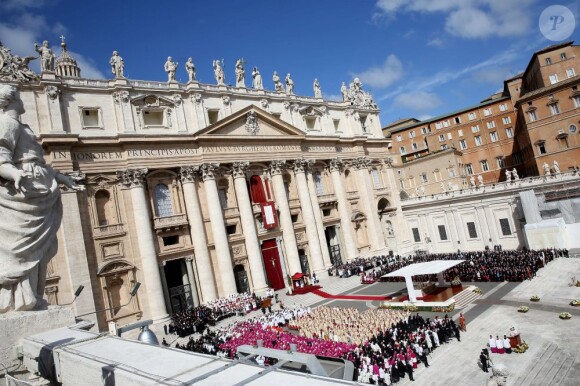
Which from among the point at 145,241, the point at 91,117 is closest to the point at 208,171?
the point at 145,241

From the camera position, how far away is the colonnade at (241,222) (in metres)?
30.9

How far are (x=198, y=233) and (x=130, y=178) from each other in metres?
6.99

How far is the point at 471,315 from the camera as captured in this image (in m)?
22.7

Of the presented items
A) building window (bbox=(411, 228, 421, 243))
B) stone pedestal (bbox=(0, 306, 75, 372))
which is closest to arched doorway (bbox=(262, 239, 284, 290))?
building window (bbox=(411, 228, 421, 243))

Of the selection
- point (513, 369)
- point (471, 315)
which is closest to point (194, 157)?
point (471, 315)

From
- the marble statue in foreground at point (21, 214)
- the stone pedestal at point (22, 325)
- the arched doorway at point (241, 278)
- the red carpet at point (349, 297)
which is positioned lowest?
the red carpet at point (349, 297)

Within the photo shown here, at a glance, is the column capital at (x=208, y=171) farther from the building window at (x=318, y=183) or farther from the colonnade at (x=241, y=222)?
the building window at (x=318, y=183)

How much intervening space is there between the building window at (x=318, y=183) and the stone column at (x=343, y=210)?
4.82ft

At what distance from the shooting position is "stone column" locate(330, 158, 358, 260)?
4484cm

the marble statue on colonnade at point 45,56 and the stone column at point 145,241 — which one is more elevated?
the marble statue on colonnade at point 45,56

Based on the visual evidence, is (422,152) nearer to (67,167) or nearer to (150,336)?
(67,167)

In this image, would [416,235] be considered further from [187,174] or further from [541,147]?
[187,174]

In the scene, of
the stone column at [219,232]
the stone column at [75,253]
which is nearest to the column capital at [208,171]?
the stone column at [219,232]

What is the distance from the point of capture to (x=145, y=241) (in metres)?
30.7
